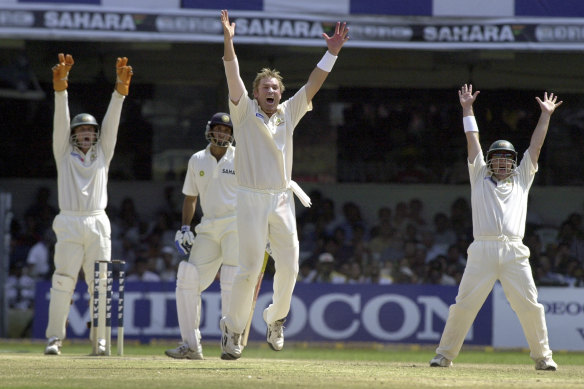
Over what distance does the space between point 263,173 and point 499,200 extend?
77.9 inches

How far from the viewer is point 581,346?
1283cm

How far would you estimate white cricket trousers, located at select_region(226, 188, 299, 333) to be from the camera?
714cm

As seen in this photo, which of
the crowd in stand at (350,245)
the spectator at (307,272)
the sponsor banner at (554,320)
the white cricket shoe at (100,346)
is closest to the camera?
the white cricket shoe at (100,346)

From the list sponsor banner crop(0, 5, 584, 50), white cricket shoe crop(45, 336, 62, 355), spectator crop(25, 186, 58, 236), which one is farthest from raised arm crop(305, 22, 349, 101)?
spectator crop(25, 186, 58, 236)

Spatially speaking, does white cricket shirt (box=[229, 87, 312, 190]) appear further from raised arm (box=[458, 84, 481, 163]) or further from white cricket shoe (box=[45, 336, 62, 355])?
white cricket shoe (box=[45, 336, 62, 355])

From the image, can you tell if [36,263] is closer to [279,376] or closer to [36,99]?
[36,99]

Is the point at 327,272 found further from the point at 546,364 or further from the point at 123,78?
the point at 546,364

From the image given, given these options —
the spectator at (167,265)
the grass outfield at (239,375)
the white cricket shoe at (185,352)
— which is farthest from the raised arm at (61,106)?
the spectator at (167,265)

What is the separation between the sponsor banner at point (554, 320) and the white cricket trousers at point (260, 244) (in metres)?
6.03

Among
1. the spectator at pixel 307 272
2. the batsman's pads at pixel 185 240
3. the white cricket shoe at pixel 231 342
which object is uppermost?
the batsman's pads at pixel 185 240

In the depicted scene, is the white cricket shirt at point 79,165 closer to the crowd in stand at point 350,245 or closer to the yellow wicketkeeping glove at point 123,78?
the yellow wicketkeeping glove at point 123,78

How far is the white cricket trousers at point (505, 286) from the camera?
7945mm

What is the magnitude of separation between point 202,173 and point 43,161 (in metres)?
8.13

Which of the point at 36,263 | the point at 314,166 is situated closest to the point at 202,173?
the point at 36,263
